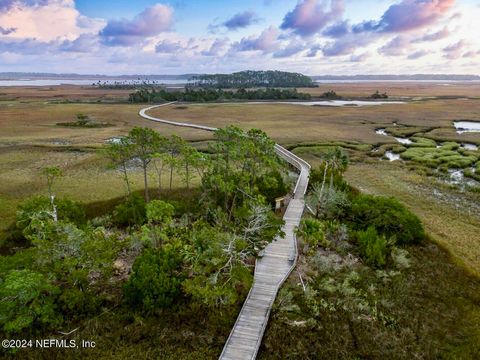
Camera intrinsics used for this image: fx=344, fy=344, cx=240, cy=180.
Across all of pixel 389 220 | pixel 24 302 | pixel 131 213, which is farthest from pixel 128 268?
pixel 389 220

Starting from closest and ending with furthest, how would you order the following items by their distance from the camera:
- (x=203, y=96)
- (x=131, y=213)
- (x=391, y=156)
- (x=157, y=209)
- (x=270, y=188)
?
(x=157, y=209)
(x=131, y=213)
(x=270, y=188)
(x=391, y=156)
(x=203, y=96)

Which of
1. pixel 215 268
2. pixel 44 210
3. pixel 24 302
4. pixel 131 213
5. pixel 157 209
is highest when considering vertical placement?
pixel 157 209

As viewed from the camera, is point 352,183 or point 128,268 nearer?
point 128,268

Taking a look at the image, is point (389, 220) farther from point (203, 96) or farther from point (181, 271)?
point (203, 96)

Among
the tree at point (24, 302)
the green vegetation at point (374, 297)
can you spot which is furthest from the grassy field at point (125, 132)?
the tree at point (24, 302)

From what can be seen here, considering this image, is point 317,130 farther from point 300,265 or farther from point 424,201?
point 300,265

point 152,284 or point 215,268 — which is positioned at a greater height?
point 152,284

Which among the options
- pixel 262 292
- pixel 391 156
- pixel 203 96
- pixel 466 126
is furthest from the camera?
pixel 203 96
